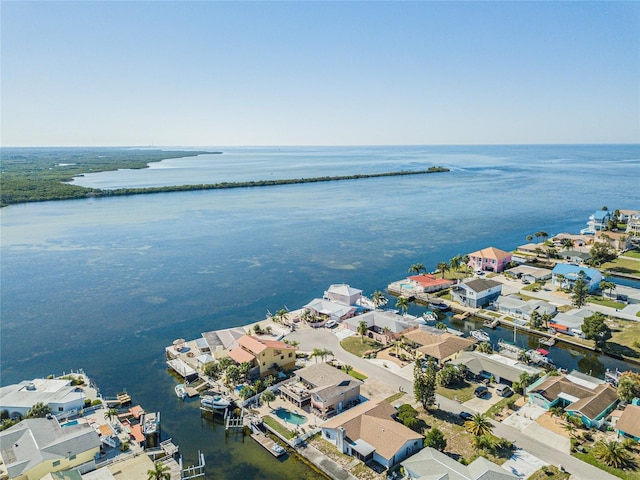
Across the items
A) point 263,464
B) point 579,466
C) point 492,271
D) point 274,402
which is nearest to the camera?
point 579,466

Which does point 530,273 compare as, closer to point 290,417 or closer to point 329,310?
point 329,310

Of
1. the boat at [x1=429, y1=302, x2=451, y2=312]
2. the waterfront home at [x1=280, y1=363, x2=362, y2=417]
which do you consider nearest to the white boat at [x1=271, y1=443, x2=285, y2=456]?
the waterfront home at [x1=280, y1=363, x2=362, y2=417]

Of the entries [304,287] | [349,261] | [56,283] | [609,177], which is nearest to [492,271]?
[349,261]

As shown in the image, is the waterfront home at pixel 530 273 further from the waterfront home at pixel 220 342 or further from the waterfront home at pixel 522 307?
the waterfront home at pixel 220 342

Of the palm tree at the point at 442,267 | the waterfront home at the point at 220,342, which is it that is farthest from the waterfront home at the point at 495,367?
the palm tree at the point at 442,267

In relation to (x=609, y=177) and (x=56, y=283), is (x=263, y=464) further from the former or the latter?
(x=609, y=177)

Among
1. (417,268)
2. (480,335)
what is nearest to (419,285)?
(417,268)
